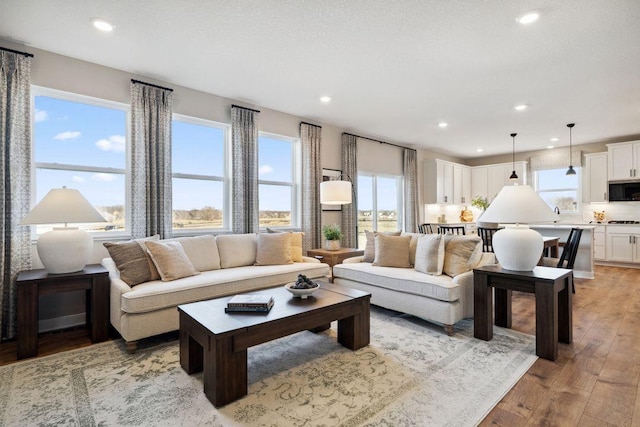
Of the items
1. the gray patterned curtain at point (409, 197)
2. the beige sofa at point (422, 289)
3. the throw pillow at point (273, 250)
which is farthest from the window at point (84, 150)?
the gray patterned curtain at point (409, 197)

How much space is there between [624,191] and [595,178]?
56cm

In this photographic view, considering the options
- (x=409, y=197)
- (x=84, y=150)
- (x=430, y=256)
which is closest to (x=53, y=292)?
(x=84, y=150)

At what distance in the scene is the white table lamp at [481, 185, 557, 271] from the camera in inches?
108

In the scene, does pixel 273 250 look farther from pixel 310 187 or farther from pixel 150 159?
pixel 150 159

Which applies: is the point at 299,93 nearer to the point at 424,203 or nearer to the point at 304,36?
the point at 304,36

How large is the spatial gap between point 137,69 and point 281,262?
8.80ft

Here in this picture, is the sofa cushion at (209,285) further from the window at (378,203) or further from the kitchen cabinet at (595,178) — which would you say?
the kitchen cabinet at (595,178)

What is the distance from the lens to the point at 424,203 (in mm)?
7949

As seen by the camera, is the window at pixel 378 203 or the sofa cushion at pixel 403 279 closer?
the sofa cushion at pixel 403 279

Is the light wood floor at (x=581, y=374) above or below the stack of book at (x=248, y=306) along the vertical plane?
below

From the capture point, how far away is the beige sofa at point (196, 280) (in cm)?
269

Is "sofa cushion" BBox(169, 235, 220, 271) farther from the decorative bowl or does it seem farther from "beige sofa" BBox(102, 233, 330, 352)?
the decorative bowl

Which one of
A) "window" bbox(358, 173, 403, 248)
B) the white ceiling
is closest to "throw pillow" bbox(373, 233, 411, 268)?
the white ceiling

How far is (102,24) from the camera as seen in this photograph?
8.98 ft
